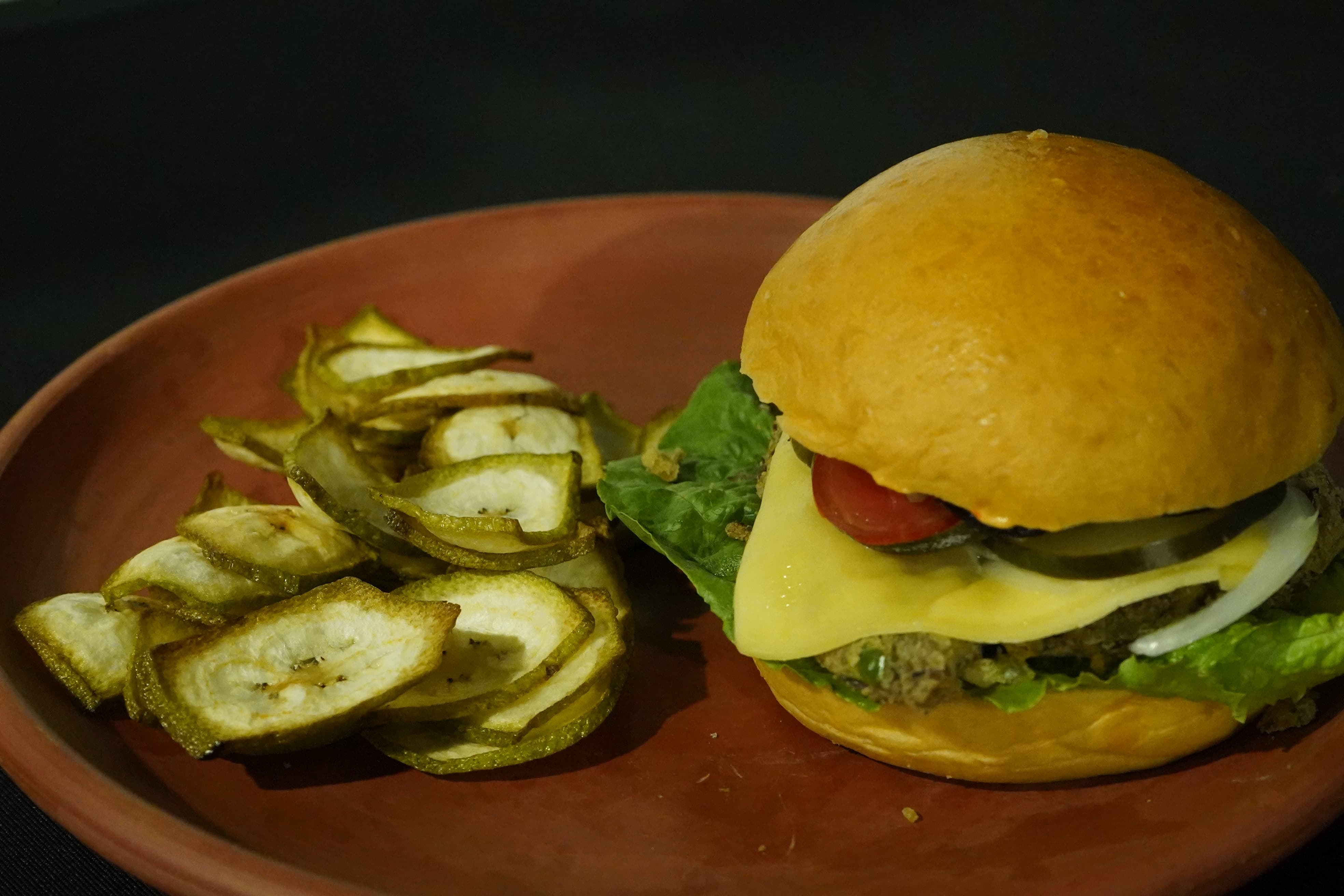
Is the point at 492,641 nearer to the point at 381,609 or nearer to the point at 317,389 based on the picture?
the point at 381,609

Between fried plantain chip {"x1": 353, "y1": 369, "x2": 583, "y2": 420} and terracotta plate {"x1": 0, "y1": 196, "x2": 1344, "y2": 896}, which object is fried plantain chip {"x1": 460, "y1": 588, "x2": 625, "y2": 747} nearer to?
terracotta plate {"x1": 0, "y1": 196, "x2": 1344, "y2": 896}

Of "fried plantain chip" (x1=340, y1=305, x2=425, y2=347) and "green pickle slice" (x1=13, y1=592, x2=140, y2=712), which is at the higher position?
"fried plantain chip" (x1=340, y1=305, x2=425, y2=347)

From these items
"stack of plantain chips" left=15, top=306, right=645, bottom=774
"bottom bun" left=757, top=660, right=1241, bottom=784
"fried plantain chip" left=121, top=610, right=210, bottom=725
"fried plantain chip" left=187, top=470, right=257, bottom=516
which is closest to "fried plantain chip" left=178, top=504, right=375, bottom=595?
"stack of plantain chips" left=15, top=306, right=645, bottom=774

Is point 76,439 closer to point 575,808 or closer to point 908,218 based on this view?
point 575,808

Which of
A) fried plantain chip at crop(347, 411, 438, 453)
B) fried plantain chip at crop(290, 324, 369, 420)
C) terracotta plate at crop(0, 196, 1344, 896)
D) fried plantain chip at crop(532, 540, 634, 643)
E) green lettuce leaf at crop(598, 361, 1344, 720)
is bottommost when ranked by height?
terracotta plate at crop(0, 196, 1344, 896)

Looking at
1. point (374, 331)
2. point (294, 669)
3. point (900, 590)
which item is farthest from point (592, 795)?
point (374, 331)

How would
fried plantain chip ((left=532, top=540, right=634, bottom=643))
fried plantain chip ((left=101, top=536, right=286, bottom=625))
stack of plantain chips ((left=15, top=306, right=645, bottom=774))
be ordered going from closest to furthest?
1. stack of plantain chips ((left=15, top=306, right=645, bottom=774))
2. fried plantain chip ((left=101, top=536, right=286, bottom=625))
3. fried plantain chip ((left=532, top=540, right=634, bottom=643))

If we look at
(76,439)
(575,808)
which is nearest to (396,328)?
(76,439)
